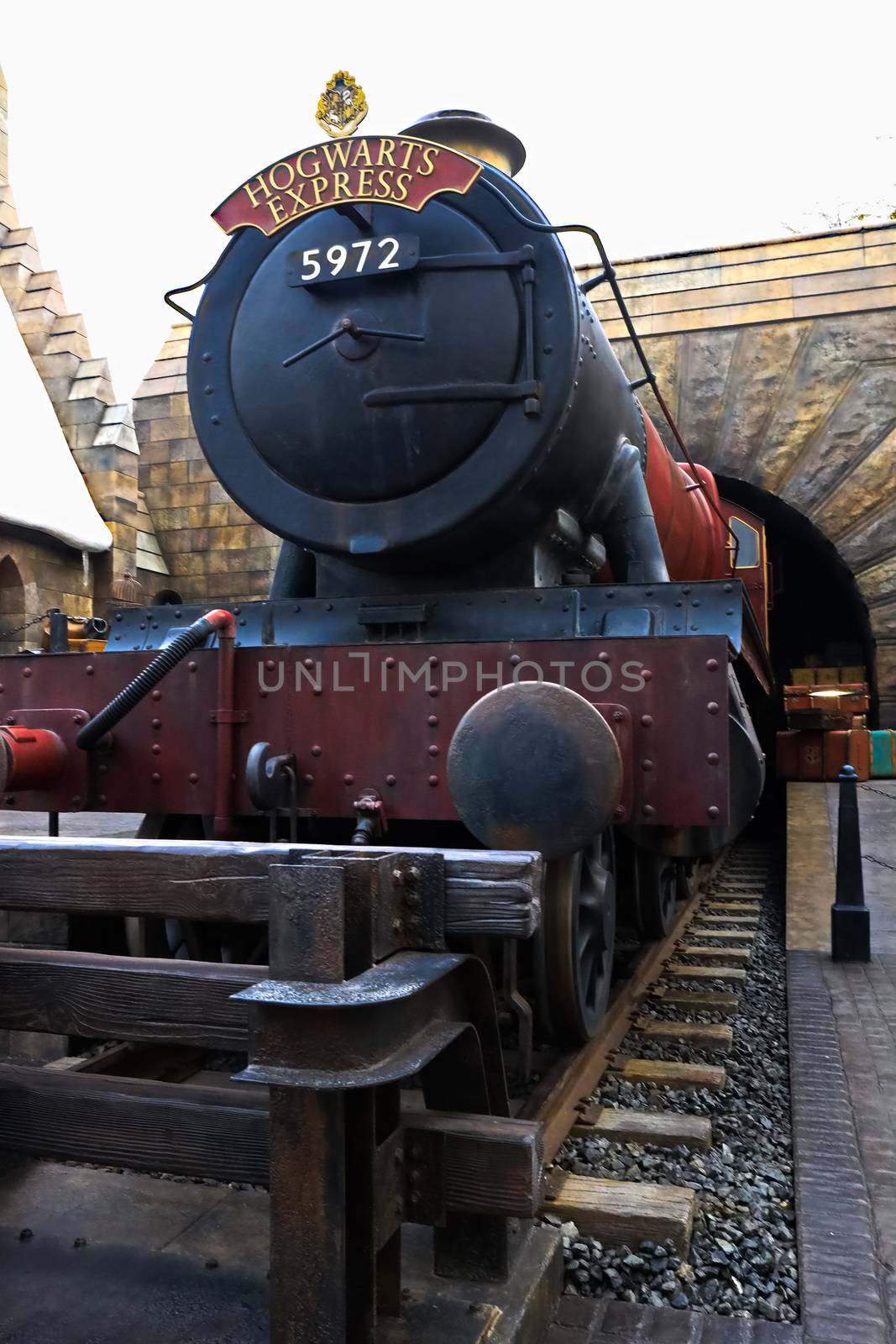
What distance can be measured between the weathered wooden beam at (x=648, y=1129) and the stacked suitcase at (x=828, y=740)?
5.66m

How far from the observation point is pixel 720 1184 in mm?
2260

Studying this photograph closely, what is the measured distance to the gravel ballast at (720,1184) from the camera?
6.14 feet

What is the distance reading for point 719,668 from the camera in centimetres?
249

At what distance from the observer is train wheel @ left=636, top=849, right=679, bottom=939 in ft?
12.8

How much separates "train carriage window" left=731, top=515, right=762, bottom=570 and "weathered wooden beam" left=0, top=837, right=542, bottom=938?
18.9 ft

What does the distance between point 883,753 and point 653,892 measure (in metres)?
5.38

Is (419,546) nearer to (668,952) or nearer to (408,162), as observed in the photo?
(408,162)

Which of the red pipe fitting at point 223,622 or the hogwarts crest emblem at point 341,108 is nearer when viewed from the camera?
the red pipe fitting at point 223,622

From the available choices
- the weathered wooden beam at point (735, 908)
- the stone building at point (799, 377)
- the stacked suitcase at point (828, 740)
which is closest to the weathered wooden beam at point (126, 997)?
the weathered wooden beam at point (735, 908)

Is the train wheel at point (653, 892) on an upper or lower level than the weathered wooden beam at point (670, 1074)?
upper

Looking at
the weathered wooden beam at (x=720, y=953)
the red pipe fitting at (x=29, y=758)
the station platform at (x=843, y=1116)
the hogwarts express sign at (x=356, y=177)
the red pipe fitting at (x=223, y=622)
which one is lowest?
the weathered wooden beam at (x=720, y=953)

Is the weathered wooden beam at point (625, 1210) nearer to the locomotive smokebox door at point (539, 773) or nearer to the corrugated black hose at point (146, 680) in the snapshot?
the locomotive smokebox door at point (539, 773)

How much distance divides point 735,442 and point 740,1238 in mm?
8187

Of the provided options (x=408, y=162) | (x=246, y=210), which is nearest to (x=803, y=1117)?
(x=408, y=162)
